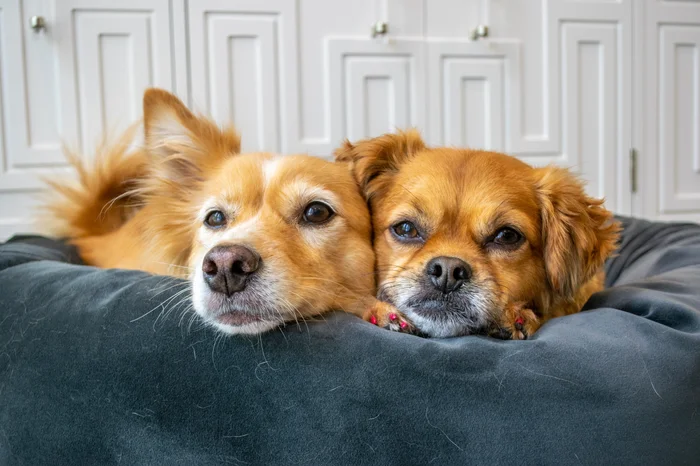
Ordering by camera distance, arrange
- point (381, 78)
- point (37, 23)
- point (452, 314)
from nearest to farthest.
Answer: point (452, 314)
point (37, 23)
point (381, 78)

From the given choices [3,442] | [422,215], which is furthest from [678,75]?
[3,442]

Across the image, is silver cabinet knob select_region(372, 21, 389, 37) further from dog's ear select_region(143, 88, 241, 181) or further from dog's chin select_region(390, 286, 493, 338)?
dog's chin select_region(390, 286, 493, 338)

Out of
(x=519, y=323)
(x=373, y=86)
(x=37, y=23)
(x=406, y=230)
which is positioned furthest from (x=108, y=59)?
(x=519, y=323)

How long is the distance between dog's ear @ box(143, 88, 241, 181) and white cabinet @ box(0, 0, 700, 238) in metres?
1.07

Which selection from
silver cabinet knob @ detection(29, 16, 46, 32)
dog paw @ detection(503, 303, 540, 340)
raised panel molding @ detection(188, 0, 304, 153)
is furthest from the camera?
raised panel molding @ detection(188, 0, 304, 153)

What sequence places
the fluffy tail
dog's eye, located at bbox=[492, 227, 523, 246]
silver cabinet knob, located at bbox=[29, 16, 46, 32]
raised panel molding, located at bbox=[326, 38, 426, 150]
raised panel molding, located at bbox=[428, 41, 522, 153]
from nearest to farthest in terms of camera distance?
1. dog's eye, located at bbox=[492, 227, 523, 246]
2. the fluffy tail
3. silver cabinet knob, located at bbox=[29, 16, 46, 32]
4. raised panel molding, located at bbox=[326, 38, 426, 150]
5. raised panel molding, located at bbox=[428, 41, 522, 153]

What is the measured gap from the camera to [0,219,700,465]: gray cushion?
39.7 inches

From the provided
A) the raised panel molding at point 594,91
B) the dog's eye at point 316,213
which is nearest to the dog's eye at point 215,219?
the dog's eye at point 316,213

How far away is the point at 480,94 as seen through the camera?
3219mm

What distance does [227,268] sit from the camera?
3.79 feet

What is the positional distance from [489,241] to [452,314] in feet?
0.82

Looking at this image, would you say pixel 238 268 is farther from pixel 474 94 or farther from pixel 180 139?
pixel 474 94

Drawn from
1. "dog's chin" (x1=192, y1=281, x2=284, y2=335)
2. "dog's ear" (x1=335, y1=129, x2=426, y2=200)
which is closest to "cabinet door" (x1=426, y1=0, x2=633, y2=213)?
"dog's ear" (x1=335, y1=129, x2=426, y2=200)

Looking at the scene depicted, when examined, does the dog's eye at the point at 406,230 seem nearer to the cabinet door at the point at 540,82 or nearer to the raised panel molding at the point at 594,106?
the cabinet door at the point at 540,82
